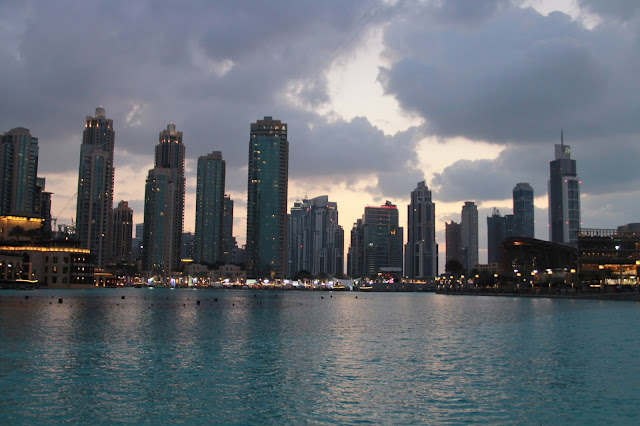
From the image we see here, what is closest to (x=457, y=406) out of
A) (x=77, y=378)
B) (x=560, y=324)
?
(x=77, y=378)

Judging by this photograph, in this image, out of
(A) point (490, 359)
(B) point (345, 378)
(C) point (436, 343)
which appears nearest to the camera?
(B) point (345, 378)

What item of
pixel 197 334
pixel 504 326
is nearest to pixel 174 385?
pixel 197 334

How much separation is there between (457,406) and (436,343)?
27.9 metres

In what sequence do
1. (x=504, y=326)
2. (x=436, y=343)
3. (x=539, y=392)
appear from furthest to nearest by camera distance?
(x=504, y=326) < (x=436, y=343) < (x=539, y=392)

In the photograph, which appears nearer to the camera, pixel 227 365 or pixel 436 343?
pixel 227 365

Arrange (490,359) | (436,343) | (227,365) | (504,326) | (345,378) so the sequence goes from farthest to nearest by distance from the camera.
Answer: (504,326)
(436,343)
(490,359)
(227,365)
(345,378)

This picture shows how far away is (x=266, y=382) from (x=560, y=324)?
2305 inches

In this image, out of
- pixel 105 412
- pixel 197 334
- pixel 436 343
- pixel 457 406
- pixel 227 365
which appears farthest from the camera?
pixel 197 334

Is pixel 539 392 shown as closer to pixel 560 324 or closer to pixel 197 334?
pixel 197 334

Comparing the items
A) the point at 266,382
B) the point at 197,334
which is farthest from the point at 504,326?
the point at 266,382

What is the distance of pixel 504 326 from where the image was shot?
253 feet

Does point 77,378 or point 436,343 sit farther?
point 436,343

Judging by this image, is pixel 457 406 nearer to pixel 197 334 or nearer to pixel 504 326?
pixel 197 334

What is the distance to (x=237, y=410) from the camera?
90.5 feet
